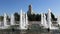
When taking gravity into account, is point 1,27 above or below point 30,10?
below

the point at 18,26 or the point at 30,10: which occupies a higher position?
the point at 30,10

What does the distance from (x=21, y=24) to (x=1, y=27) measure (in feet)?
7.86

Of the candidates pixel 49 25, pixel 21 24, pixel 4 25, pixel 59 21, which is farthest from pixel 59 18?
pixel 4 25

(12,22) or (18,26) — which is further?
(12,22)

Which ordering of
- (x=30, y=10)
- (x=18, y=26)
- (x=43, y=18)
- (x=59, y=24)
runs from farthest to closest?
(x=30, y=10) → (x=43, y=18) → (x=59, y=24) → (x=18, y=26)

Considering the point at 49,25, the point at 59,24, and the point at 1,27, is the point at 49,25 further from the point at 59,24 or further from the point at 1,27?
the point at 1,27

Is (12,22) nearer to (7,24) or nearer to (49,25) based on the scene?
(7,24)

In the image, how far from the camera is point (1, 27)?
2317cm

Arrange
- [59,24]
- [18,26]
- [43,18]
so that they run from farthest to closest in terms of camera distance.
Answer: [43,18] → [59,24] → [18,26]

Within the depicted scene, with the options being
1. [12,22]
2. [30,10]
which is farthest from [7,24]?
[30,10]

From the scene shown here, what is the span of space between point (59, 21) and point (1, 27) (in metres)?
7.56

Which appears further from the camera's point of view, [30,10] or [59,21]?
[30,10]

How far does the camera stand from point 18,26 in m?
22.9

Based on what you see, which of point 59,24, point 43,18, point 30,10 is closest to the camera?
point 59,24
